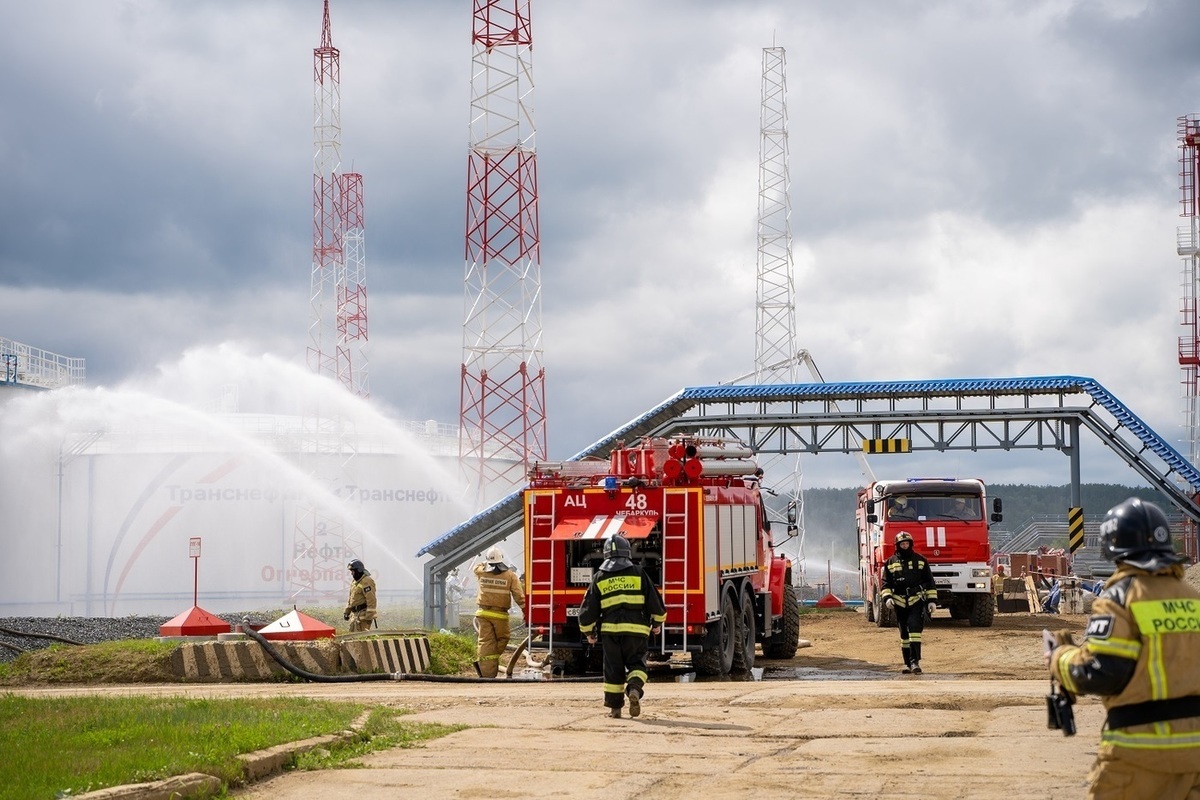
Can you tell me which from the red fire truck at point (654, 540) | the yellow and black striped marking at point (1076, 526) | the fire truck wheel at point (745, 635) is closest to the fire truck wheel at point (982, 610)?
the yellow and black striped marking at point (1076, 526)

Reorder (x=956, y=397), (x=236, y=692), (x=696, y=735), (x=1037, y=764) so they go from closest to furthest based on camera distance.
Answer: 1. (x=1037, y=764)
2. (x=696, y=735)
3. (x=236, y=692)
4. (x=956, y=397)

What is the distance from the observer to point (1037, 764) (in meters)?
9.62

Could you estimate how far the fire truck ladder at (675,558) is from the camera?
18.1 metres

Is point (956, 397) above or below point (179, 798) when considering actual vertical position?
above

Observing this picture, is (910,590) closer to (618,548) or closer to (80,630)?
(618,548)

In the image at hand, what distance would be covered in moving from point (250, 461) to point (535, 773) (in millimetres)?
54765

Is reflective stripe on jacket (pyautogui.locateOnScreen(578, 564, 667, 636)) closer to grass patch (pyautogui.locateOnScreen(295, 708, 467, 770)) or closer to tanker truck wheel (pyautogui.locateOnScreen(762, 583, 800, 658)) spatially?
grass patch (pyautogui.locateOnScreen(295, 708, 467, 770))

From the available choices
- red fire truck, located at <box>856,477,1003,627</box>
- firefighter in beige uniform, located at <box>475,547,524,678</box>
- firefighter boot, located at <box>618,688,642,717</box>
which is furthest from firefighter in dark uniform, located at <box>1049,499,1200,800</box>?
red fire truck, located at <box>856,477,1003,627</box>

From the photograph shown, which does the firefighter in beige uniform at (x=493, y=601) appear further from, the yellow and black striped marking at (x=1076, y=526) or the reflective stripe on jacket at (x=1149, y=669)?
the yellow and black striped marking at (x=1076, y=526)

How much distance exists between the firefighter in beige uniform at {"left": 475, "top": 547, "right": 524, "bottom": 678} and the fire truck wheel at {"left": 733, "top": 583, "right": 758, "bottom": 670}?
322 centimetres

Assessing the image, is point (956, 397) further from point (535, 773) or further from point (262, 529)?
point (535, 773)

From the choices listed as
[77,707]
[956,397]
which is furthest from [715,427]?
[77,707]

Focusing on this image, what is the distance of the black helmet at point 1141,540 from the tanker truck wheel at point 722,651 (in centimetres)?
1308

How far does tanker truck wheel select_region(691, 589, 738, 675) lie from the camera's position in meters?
18.8
